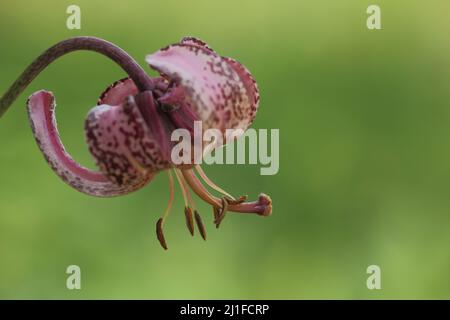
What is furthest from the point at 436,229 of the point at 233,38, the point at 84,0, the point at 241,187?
the point at 84,0

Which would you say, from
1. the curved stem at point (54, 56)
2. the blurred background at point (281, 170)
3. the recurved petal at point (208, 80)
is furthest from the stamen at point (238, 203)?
the blurred background at point (281, 170)

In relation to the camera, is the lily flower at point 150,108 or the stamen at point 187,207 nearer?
the lily flower at point 150,108

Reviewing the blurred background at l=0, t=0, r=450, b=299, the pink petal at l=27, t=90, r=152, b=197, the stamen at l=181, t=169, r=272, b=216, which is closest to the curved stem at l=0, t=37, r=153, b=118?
the pink petal at l=27, t=90, r=152, b=197

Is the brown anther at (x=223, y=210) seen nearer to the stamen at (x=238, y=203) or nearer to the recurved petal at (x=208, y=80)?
the stamen at (x=238, y=203)

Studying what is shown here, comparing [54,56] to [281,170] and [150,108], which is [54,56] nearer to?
[150,108]

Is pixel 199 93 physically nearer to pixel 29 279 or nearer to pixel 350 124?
pixel 29 279

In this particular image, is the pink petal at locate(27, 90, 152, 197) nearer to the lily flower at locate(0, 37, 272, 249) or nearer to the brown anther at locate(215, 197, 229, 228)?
the lily flower at locate(0, 37, 272, 249)
